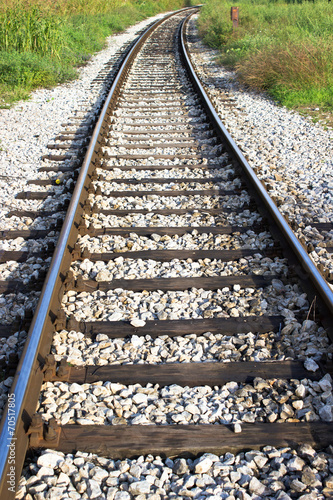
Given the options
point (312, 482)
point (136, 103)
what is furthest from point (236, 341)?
point (136, 103)

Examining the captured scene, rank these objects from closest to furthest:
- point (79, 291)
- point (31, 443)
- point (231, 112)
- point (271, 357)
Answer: point (31, 443) < point (271, 357) < point (79, 291) < point (231, 112)

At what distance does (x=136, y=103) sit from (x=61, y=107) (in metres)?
1.37

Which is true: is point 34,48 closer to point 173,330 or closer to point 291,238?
point 291,238

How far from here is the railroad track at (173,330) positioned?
2.04 metres

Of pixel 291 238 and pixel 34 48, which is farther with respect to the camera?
pixel 34 48

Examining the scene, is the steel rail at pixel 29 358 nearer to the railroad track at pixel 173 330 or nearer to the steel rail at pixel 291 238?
the railroad track at pixel 173 330

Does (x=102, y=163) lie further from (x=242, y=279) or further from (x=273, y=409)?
(x=273, y=409)

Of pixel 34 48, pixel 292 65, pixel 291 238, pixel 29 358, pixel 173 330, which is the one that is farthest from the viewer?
pixel 34 48

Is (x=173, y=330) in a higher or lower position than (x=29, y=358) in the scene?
lower

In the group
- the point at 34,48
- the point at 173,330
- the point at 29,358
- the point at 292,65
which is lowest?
the point at 173,330

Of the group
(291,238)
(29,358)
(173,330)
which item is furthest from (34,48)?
(29,358)

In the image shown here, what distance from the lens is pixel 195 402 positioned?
2.22 meters

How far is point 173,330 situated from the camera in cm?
268

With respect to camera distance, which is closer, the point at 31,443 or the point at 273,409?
the point at 31,443
